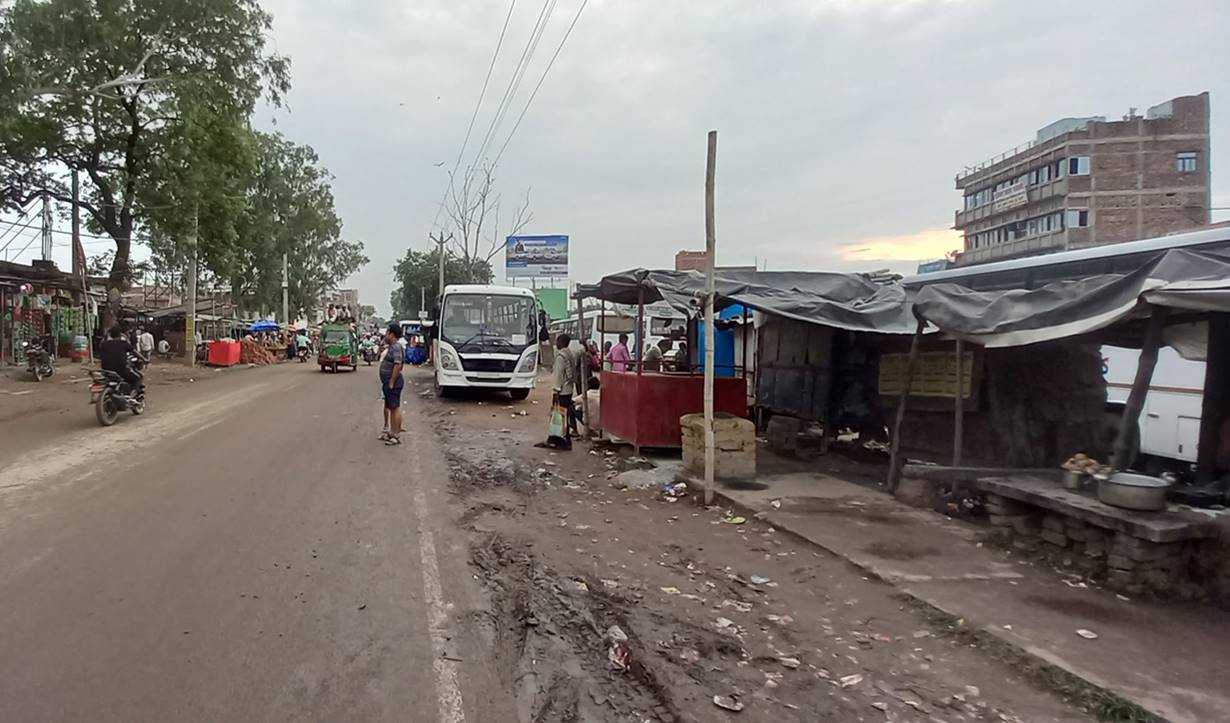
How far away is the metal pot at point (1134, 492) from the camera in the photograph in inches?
219

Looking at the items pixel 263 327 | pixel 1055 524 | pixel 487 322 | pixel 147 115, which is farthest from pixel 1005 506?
pixel 263 327

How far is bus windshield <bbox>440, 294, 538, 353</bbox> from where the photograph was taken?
752 inches

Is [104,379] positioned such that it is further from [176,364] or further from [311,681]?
[176,364]

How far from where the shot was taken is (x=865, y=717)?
378cm

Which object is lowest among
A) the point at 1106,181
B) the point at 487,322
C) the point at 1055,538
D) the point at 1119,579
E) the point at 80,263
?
the point at 1119,579

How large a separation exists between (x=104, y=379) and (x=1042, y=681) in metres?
14.6

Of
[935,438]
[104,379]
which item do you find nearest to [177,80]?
[104,379]

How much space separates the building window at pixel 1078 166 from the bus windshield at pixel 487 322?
122ft

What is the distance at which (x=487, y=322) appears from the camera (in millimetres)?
19391

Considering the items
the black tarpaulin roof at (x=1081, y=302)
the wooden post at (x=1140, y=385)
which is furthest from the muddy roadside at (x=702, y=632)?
the black tarpaulin roof at (x=1081, y=302)

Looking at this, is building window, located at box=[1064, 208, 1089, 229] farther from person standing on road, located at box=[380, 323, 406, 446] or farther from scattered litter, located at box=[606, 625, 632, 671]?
scattered litter, located at box=[606, 625, 632, 671]

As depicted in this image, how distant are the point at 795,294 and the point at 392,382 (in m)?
6.26

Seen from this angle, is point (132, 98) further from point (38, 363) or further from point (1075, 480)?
point (1075, 480)

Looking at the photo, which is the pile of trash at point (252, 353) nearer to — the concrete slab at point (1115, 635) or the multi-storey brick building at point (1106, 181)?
the multi-storey brick building at point (1106, 181)
